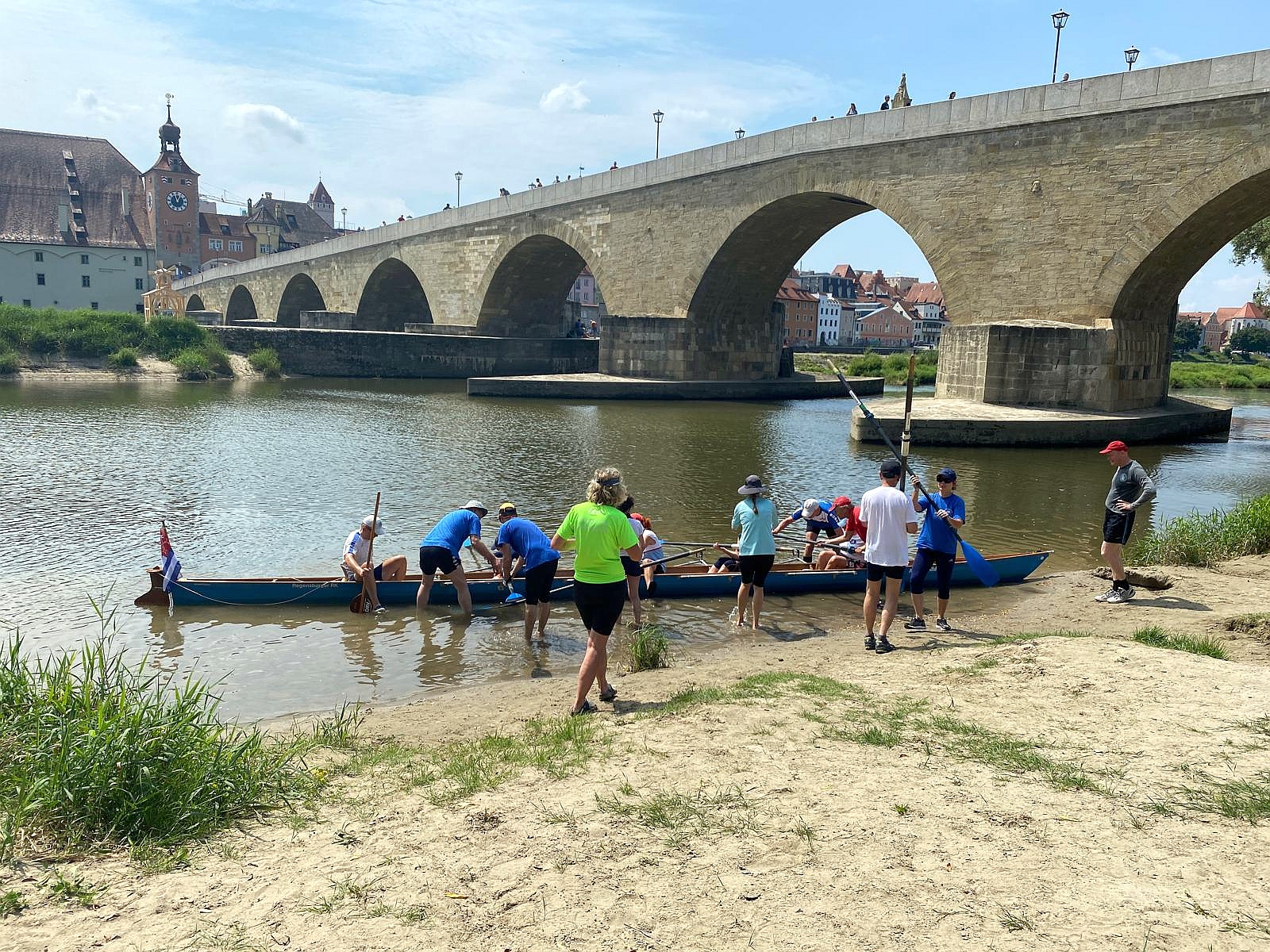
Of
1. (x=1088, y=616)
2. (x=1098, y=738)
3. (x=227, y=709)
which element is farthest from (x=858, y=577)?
(x=227, y=709)

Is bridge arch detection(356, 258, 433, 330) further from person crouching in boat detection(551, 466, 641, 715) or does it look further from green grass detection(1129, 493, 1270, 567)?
person crouching in boat detection(551, 466, 641, 715)

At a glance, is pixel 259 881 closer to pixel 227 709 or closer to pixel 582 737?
pixel 582 737

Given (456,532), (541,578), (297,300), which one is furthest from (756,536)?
(297,300)

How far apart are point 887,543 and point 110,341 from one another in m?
37.4

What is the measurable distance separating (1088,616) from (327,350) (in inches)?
1440

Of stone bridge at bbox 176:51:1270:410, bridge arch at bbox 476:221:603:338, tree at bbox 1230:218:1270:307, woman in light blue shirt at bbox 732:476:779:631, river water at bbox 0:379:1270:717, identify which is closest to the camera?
river water at bbox 0:379:1270:717

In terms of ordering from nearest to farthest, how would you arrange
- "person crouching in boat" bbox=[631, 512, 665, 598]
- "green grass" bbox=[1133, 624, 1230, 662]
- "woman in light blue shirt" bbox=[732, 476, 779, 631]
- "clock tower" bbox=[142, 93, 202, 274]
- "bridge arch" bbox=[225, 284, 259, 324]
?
"green grass" bbox=[1133, 624, 1230, 662]
"woman in light blue shirt" bbox=[732, 476, 779, 631]
"person crouching in boat" bbox=[631, 512, 665, 598]
"bridge arch" bbox=[225, 284, 259, 324]
"clock tower" bbox=[142, 93, 202, 274]

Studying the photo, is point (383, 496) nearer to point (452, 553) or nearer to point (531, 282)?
point (452, 553)

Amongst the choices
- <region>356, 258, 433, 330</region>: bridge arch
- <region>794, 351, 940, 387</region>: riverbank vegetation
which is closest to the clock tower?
<region>356, 258, 433, 330</region>: bridge arch

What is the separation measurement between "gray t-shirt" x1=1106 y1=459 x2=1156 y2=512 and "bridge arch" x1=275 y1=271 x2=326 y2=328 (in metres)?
58.0

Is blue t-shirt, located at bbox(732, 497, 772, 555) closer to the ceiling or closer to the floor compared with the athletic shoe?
closer to the ceiling

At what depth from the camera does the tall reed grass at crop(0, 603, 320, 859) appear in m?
3.81

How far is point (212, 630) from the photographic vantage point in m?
7.97

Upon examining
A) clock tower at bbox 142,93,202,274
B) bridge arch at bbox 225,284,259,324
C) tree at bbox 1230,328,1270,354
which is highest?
clock tower at bbox 142,93,202,274
